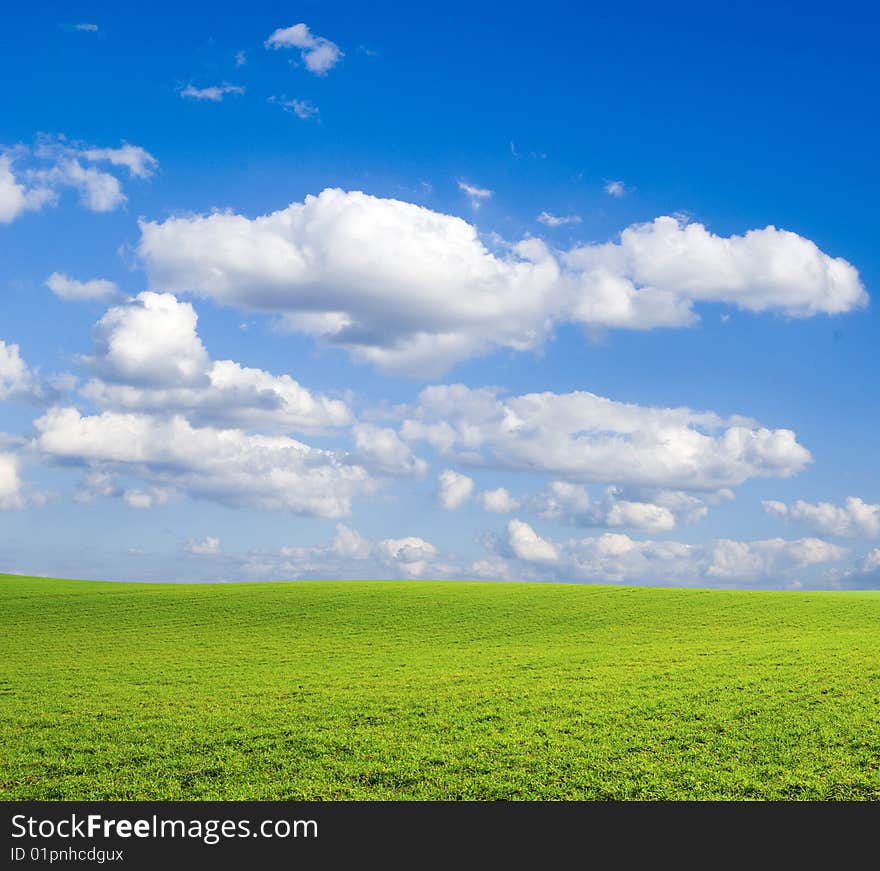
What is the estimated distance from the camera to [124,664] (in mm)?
36312

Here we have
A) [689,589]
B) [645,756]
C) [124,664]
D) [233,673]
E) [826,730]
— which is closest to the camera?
[645,756]

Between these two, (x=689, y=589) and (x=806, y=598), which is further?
(x=689, y=589)

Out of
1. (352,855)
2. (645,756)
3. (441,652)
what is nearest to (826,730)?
(645,756)

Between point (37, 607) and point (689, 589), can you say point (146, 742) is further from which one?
point (689, 589)

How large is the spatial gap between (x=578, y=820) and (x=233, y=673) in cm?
2110

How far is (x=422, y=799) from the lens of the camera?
53.9 ft

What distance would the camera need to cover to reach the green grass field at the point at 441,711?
17391 millimetres

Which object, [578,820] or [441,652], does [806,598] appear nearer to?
[441,652]

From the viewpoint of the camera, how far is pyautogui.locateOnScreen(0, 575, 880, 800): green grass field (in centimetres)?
1739

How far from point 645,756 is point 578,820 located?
3.42 meters

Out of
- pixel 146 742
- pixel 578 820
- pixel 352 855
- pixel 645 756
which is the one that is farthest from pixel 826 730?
pixel 146 742

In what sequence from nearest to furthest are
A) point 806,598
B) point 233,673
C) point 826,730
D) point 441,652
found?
point 826,730 → point 233,673 → point 441,652 → point 806,598

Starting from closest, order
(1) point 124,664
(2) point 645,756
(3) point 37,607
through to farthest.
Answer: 1. (2) point 645,756
2. (1) point 124,664
3. (3) point 37,607

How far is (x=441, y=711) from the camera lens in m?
23.5
